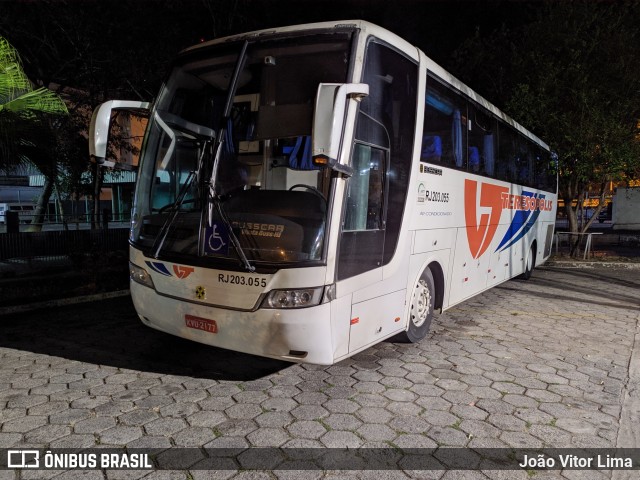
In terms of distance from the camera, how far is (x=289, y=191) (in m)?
Answer: 3.90

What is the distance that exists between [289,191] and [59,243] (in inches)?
332

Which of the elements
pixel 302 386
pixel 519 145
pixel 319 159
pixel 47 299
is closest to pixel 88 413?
pixel 302 386

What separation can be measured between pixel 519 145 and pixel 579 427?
6.72m

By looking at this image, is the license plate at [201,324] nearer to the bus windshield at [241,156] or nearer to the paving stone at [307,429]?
the bus windshield at [241,156]

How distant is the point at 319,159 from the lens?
3.07 metres

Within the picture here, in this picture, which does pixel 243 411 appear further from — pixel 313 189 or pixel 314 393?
pixel 313 189

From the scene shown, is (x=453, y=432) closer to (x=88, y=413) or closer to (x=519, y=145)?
(x=88, y=413)

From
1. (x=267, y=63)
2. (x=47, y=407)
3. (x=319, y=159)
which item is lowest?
(x=47, y=407)

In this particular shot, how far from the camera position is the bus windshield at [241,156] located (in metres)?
3.71

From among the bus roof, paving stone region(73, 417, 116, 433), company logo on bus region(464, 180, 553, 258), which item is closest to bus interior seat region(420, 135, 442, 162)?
the bus roof

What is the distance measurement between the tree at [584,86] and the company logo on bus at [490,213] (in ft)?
13.4

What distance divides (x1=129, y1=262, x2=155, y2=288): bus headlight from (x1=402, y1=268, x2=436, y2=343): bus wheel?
293 cm

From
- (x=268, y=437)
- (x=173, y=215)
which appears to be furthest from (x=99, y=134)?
(x=268, y=437)

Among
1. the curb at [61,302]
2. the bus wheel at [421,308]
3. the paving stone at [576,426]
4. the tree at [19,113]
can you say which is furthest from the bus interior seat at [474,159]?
the curb at [61,302]
